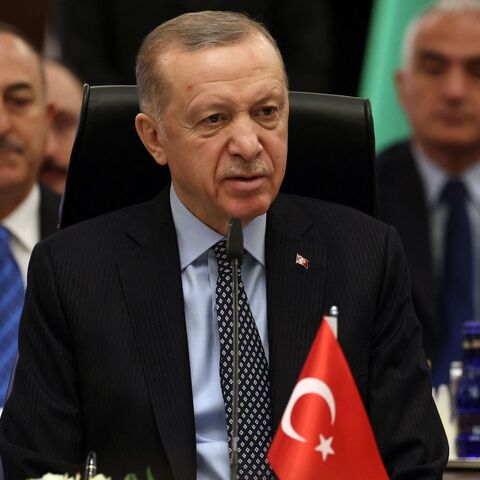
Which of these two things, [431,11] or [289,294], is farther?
[431,11]

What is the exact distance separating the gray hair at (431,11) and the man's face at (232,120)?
253 cm

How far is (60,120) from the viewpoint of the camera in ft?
18.0

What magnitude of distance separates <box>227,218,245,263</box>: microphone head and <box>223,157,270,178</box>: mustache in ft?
0.91

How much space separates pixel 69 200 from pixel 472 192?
228 cm

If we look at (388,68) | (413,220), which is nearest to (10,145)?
(413,220)

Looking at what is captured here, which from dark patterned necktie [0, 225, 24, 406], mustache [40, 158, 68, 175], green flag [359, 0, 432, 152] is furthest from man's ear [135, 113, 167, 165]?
green flag [359, 0, 432, 152]

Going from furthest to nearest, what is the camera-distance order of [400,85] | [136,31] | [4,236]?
[400,85]
[136,31]
[4,236]

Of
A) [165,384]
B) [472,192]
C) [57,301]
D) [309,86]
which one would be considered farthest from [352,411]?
[309,86]

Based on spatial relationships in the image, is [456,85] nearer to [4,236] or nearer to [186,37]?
[4,236]

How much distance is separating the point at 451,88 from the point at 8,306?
1801mm

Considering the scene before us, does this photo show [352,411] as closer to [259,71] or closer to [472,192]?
[259,71]

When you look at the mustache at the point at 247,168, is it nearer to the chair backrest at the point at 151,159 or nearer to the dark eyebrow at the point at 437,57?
the chair backrest at the point at 151,159

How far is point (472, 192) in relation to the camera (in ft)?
17.0

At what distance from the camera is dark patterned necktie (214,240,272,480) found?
9.43 ft
